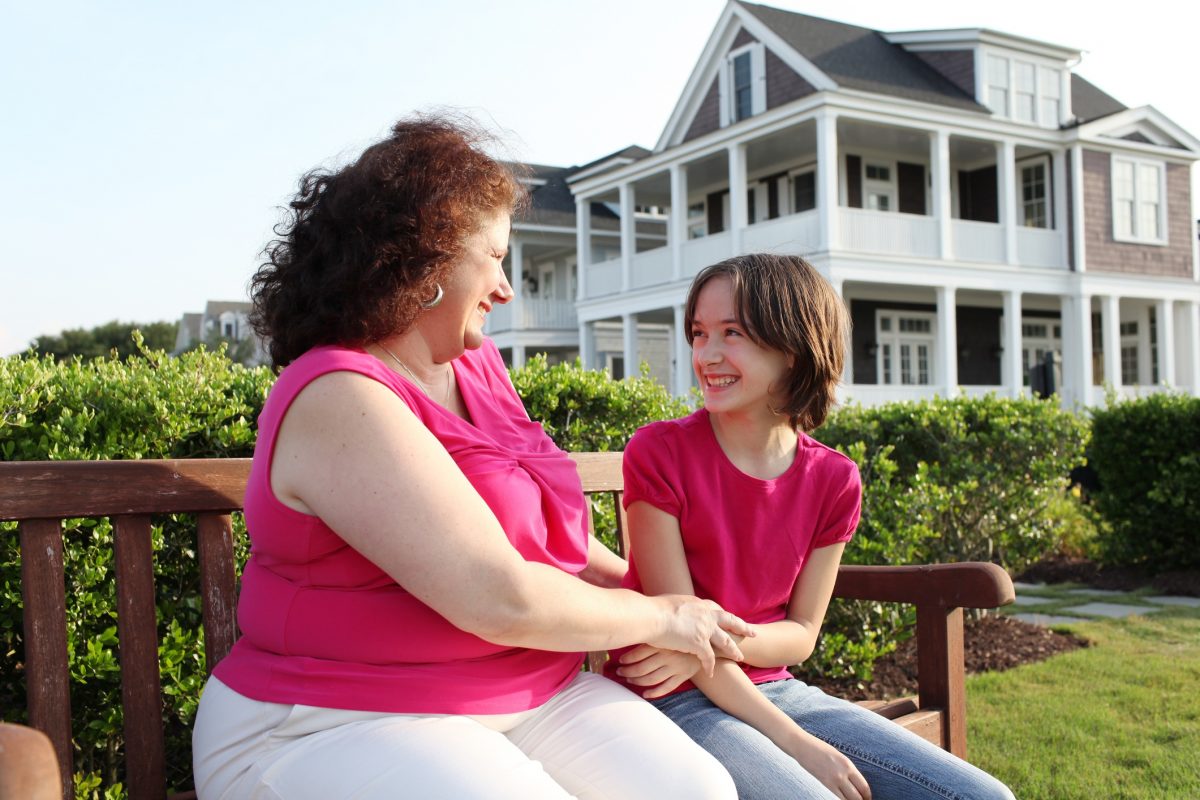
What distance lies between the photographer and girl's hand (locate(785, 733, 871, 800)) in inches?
89.1

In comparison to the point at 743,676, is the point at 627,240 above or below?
above

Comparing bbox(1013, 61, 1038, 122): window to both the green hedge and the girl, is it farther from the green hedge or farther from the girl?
the girl

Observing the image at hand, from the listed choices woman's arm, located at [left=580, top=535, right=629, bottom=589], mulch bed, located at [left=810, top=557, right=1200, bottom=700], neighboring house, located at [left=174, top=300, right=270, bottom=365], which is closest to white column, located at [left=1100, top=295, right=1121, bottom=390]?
mulch bed, located at [left=810, top=557, right=1200, bottom=700]

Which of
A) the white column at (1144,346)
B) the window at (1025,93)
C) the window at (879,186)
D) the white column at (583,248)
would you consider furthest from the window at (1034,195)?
the white column at (583,248)

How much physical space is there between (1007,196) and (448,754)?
22.0 metres

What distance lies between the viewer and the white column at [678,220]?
74.4ft

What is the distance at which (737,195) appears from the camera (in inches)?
830

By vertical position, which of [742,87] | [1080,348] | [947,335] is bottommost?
[1080,348]

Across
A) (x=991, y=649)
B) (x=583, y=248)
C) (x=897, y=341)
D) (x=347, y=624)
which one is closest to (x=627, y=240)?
(x=583, y=248)

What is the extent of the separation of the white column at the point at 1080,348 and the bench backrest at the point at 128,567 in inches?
912

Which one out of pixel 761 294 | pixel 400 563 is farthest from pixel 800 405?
pixel 400 563

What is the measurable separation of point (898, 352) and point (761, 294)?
23463mm

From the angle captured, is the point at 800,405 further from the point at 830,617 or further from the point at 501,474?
the point at 830,617

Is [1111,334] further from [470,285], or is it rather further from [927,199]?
[470,285]
